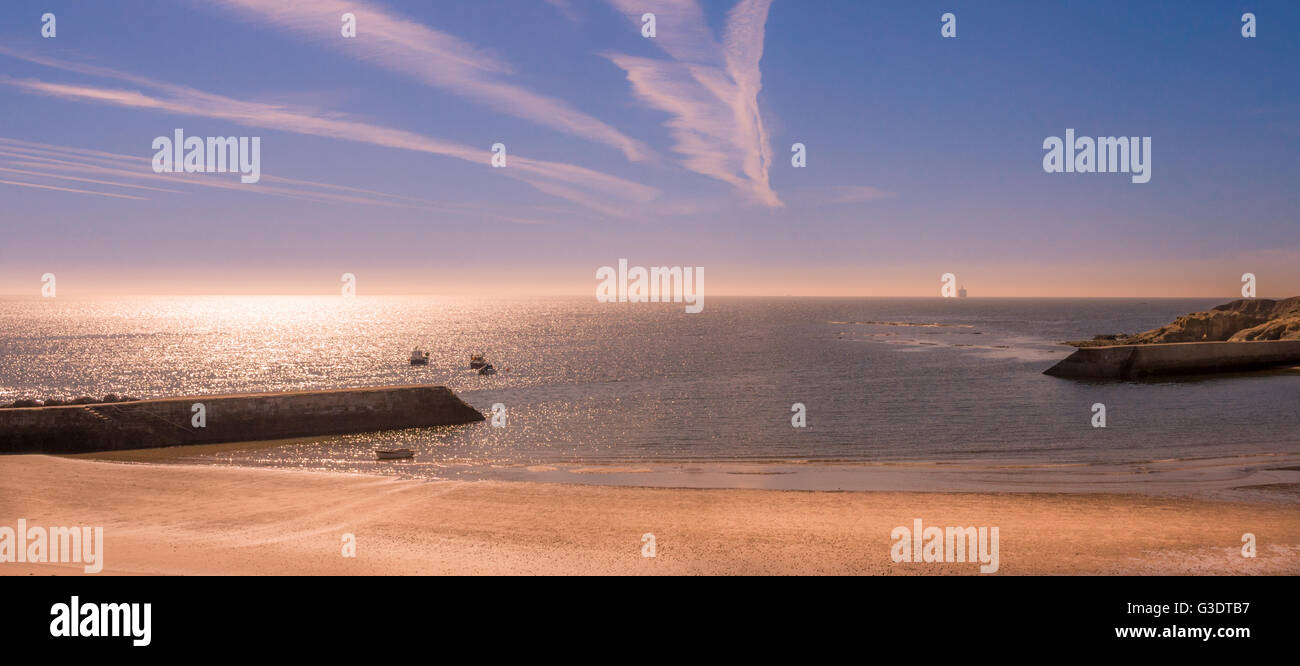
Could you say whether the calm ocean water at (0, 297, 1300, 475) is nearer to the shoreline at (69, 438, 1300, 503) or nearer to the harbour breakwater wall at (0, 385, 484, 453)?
the shoreline at (69, 438, 1300, 503)

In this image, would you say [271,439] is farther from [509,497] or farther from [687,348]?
[687,348]

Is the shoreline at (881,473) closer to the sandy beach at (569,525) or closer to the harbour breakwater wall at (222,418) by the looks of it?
the harbour breakwater wall at (222,418)

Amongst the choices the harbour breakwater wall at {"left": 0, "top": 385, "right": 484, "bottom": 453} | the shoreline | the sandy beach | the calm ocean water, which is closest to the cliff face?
the calm ocean water

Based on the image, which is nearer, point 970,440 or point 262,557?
point 262,557

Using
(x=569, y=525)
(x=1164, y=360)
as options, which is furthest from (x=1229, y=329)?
(x=569, y=525)

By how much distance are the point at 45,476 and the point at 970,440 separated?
39833 mm

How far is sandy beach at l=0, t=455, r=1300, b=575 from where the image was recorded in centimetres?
1616

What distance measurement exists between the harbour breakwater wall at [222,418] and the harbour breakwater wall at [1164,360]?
55254 mm

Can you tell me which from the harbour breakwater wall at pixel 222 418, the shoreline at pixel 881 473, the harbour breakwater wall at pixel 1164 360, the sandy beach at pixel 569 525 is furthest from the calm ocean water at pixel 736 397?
the sandy beach at pixel 569 525

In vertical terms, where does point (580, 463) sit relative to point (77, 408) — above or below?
below

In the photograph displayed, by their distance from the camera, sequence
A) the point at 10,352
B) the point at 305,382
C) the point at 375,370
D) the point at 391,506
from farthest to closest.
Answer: the point at 10,352
the point at 375,370
the point at 305,382
the point at 391,506

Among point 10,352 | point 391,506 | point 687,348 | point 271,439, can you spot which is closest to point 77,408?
point 271,439

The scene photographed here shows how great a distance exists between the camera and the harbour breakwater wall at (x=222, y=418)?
32094 mm

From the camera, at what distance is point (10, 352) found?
4333 inches
